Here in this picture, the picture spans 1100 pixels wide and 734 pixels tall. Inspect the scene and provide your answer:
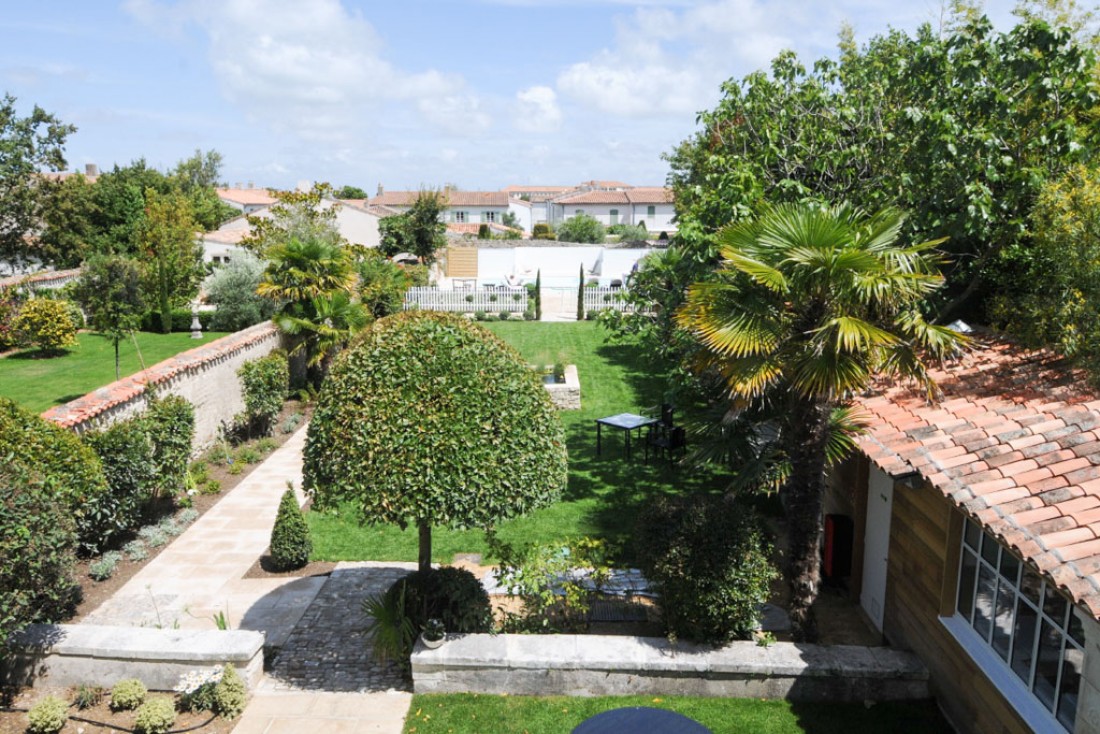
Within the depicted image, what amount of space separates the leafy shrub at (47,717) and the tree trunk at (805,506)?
715 centimetres

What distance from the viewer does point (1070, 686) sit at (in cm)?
586

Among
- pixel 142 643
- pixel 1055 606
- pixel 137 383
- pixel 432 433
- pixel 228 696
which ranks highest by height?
pixel 432 433

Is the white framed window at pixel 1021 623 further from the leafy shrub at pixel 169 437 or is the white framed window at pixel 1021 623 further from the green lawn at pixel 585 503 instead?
the leafy shrub at pixel 169 437

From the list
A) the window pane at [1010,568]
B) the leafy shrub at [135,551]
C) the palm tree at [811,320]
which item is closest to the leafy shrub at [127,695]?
the leafy shrub at [135,551]

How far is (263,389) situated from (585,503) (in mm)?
7694

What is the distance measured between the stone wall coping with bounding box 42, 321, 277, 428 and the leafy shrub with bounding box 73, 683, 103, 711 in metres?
4.46

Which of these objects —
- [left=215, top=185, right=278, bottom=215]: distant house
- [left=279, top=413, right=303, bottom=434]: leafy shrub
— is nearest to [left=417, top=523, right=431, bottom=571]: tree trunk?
[left=279, top=413, right=303, bottom=434]: leafy shrub

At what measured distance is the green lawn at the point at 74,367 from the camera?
19609 millimetres

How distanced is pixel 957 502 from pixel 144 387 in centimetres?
1248

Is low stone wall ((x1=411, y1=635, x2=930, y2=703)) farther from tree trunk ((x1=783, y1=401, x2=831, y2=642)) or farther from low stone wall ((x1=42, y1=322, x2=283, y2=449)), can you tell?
low stone wall ((x1=42, y1=322, x2=283, y2=449))

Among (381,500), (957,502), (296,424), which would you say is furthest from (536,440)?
(296,424)

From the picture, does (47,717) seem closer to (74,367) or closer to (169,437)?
(169,437)

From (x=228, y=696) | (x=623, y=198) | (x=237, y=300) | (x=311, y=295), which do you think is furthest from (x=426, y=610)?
(x=623, y=198)

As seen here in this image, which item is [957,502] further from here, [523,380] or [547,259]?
[547,259]
